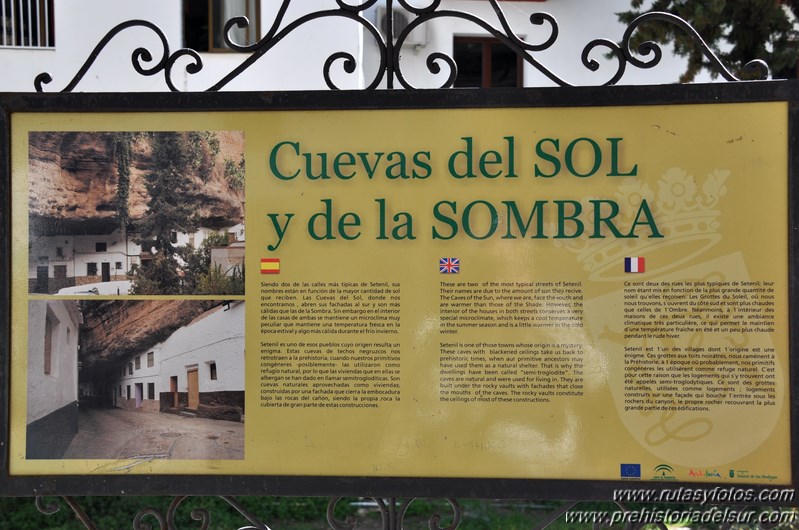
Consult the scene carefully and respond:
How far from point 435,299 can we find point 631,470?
976mm

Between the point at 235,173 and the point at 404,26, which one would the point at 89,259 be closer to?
the point at 235,173

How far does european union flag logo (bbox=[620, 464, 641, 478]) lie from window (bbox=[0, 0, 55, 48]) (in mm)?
8452

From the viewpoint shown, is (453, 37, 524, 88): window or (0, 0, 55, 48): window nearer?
(0, 0, 55, 48): window

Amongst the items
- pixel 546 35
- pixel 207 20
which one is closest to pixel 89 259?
pixel 207 20

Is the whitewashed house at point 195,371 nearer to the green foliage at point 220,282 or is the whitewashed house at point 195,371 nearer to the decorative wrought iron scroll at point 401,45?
the green foliage at point 220,282

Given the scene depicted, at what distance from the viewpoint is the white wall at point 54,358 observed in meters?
3.28

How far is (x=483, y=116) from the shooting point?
10.5ft

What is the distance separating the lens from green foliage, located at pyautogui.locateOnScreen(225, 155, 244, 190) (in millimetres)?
3266

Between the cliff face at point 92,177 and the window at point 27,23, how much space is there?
687cm

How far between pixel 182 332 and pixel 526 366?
52.3 inches

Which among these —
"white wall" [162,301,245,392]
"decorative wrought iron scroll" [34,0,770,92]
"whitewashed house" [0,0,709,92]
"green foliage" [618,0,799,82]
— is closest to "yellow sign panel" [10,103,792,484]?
"white wall" [162,301,245,392]

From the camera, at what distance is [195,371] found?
3.27 metres

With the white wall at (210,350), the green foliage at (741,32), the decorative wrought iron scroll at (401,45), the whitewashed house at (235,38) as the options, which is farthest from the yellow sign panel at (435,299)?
the whitewashed house at (235,38)

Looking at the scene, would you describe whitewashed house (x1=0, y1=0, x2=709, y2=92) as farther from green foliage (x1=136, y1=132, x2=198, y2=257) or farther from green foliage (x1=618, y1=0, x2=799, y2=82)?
green foliage (x1=136, y1=132, x2=198, y2=257)
